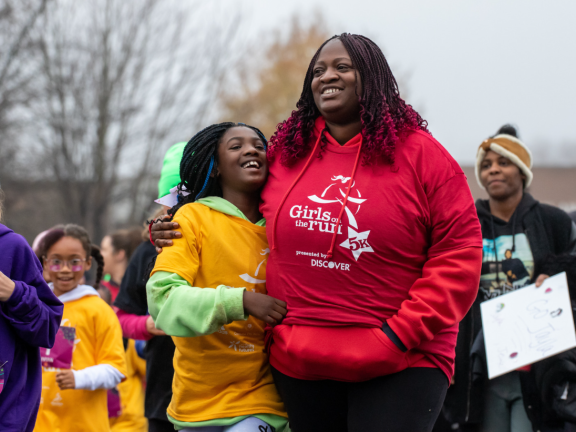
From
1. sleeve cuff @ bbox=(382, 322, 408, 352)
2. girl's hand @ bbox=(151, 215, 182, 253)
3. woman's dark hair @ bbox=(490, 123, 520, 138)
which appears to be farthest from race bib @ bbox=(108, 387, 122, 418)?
woman's dark hair @ bbox=(490, 123, 520, 138)

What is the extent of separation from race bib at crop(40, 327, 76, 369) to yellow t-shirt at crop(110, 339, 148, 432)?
144 centimetres

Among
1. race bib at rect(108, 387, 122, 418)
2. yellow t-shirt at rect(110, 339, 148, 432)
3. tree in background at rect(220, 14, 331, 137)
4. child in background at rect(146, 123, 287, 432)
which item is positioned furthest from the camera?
tree in background at rect(220, 14, 331, 137)

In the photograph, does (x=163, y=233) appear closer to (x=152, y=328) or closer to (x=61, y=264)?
(x=152, y=328)

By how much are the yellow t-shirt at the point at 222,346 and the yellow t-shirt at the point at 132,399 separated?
2.68 m

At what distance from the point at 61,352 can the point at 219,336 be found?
1.56 metres

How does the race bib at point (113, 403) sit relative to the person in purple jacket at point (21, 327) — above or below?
below

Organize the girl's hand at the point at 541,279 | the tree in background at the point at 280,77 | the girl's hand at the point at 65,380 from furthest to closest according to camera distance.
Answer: the tree in background at the point at 280,77
the girl's hand at the point at 541,279
the girl's hand at the point at 65,380

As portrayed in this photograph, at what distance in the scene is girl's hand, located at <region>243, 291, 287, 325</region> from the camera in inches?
98.0

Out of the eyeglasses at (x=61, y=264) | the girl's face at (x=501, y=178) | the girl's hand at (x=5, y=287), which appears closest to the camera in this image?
the girl's hand at (x=5, y=287)

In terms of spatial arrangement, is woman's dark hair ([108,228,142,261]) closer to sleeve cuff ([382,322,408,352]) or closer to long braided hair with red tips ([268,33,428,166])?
long braided hair with red tips ([268,33,428,166])

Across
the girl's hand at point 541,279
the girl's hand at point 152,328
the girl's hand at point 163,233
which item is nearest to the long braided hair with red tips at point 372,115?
the girl's hand at point 163,233

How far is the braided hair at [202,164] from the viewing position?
3.02 meters

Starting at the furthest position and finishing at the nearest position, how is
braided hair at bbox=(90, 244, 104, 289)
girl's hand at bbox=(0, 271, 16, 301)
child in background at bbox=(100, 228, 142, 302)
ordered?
1. child in background at bbox=(100, 228, 142, 302)
2. braided hair at bbox=(90, 244, 104, 289)
3. girl's hand at bbox=(0, 271, 16, 301)

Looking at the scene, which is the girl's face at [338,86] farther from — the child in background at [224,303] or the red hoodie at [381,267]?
the child in background at [224,303]
